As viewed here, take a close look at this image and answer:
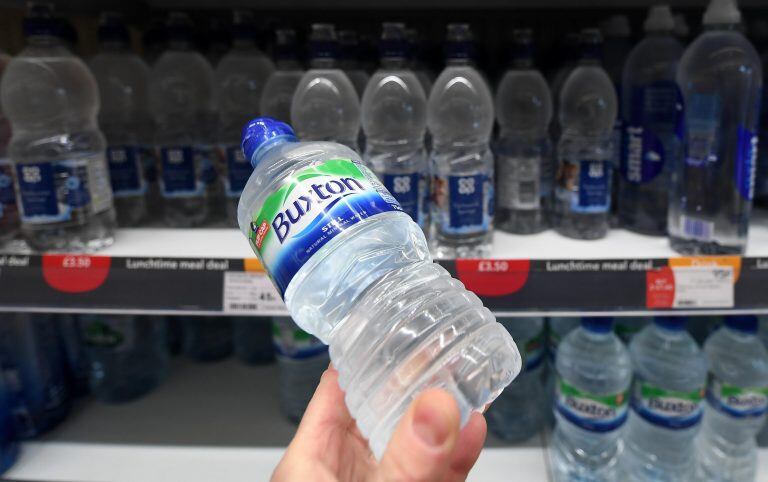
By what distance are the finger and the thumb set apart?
171mm

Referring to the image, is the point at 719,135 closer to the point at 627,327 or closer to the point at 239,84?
the point at 627,327

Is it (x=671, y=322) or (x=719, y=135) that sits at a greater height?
(x=719, y=135)

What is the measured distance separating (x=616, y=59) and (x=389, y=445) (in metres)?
1.16

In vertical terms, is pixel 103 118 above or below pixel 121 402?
above

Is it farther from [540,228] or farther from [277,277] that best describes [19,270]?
[540,228]

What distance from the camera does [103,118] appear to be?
1391 mm

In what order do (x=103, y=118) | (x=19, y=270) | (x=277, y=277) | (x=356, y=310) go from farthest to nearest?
(x=103, y=118), (x=19, y=270), (x=356, y=310), (x=277, y=277)

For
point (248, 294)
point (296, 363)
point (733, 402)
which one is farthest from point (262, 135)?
→ point (733, 402)

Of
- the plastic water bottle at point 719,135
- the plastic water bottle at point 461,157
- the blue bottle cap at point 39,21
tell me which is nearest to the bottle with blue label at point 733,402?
the plastic water bottle at point 719,135

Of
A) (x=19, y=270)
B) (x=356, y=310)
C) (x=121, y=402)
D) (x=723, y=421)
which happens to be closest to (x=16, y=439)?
(x=121, y=402)

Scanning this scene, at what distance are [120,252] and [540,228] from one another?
2.73 ft

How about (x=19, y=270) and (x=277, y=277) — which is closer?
(x=277, y=277)

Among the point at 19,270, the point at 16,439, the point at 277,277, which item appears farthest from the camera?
the point at 16,439

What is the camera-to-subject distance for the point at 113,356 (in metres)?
1.47
